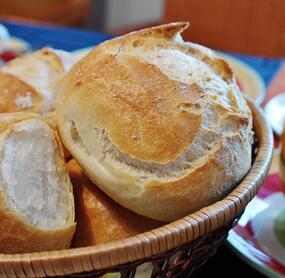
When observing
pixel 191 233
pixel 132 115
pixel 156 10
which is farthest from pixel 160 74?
pixel 156 10

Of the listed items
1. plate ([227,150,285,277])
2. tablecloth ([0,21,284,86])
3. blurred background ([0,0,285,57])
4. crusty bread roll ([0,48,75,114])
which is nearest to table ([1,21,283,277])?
tablecloth ([0,21,284,86])

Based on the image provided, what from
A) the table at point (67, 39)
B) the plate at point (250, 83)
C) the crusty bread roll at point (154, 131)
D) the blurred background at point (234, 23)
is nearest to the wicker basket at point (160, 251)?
the crusty bread roll at point (154, 131)

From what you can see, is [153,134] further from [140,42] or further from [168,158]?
[140,42]

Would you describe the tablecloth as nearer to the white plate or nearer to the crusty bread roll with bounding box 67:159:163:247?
the white plate

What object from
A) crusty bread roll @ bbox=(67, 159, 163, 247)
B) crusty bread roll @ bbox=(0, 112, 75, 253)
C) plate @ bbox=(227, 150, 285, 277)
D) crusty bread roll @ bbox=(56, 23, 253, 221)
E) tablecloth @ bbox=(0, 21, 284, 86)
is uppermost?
crusty bread roll @ bbox=(56, 23, 253, 221)

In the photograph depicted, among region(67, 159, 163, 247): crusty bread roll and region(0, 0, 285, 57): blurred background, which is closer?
region(67, 159, 163, 247): crusty bread roll

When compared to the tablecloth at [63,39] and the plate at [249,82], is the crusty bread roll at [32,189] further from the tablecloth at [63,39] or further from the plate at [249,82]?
the tablecloth at [63,39]
